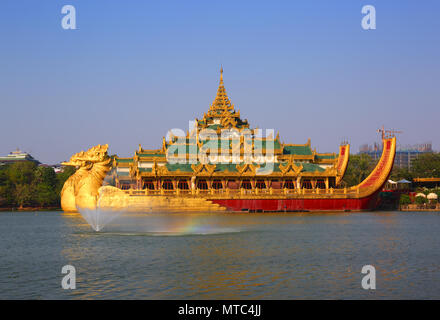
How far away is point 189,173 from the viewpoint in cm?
7025

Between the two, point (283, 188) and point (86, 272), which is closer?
point (86, 272)

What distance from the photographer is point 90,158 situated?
60.0 metres

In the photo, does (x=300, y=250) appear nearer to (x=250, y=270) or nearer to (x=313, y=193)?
(x=250, y=270)

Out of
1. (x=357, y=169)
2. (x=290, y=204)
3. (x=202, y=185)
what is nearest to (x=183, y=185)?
(x=202, y=185)

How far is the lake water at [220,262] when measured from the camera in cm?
2017

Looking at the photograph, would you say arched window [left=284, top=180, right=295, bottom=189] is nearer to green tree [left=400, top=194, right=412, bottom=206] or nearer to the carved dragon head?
green tree [left=400, top=194, right=412, bottom=206]

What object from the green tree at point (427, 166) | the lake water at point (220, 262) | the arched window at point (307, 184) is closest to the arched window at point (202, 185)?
the arched window at point (307, 184)

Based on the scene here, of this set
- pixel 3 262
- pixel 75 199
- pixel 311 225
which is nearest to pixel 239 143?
pixel 75 199

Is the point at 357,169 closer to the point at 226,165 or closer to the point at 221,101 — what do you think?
the point at 221,101

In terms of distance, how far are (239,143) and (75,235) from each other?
130 feet

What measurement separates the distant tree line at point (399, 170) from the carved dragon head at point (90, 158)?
2161 inches

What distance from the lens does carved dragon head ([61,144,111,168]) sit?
60.0m

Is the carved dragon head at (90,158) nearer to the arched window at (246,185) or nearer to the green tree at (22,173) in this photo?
the arched window at (246,185)
